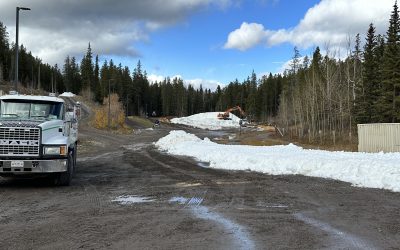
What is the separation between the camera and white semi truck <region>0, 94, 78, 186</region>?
1362 centimetres

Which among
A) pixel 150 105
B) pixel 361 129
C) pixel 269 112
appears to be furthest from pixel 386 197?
pixel 150 105

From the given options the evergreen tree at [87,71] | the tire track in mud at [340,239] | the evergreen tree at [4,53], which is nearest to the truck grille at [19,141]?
the tire track in mud at [340,239]

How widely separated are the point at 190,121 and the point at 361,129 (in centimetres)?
11757

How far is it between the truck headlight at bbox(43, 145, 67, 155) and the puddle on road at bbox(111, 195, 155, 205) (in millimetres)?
2593

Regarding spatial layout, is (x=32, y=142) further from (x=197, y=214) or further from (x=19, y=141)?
(x=197, y=214)

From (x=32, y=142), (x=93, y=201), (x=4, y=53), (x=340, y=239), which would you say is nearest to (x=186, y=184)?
(x=93, y=201)

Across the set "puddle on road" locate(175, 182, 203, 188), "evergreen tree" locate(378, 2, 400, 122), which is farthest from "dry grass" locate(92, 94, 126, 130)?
"puddle on road" locate(175, 182, 203, 188)

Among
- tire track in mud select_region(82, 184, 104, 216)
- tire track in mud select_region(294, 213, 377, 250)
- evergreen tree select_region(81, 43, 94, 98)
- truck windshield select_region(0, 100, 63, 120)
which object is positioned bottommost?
tire track in mud select_region(294, 213, 377, 250)

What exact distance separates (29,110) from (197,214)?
25.6ft

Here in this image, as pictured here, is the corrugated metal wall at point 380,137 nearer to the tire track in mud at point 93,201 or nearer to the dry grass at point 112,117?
the tire track in mud at point 93,201

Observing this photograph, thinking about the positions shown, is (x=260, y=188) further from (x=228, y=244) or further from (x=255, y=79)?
(x=255, y=79)

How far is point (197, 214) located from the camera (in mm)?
10180

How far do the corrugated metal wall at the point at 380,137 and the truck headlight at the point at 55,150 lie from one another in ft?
84.3

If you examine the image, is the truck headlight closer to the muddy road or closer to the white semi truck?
the white semi truck
